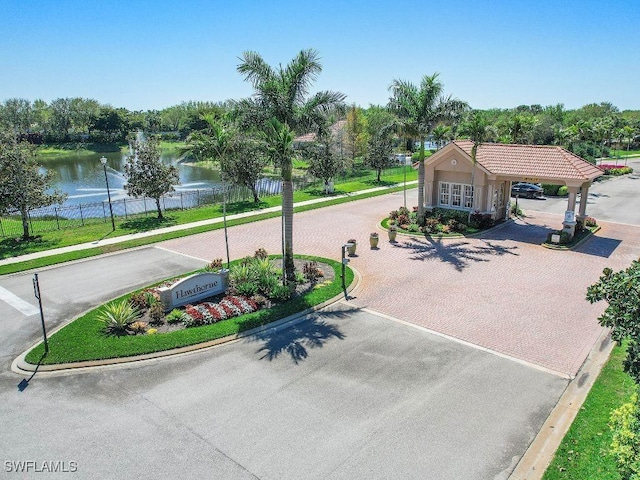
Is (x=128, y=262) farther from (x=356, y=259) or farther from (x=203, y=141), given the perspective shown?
(x=356, y=259)

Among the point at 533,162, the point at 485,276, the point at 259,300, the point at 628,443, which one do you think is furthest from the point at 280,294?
the point at 533,162

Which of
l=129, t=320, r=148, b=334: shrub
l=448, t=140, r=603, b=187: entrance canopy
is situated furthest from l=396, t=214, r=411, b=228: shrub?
l=129, t=320, r=148, b=334: shrub

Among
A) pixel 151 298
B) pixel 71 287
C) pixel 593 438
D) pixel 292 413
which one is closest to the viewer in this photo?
pixel 593 438

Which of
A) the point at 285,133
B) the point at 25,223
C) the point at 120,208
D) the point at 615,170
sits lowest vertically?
the point at 120,208

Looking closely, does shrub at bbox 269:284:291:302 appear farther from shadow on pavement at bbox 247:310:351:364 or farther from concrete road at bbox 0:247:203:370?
concrete road at bbox 0:247:203:370

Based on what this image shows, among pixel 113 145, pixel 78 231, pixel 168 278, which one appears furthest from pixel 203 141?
pixel 113 145

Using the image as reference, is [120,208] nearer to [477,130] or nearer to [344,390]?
[477,130]

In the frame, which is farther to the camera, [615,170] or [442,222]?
[615,170]
